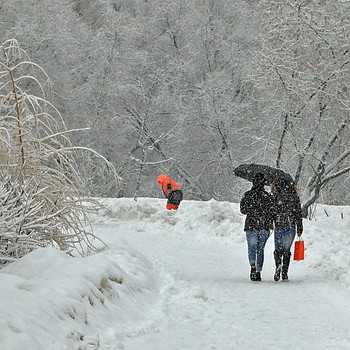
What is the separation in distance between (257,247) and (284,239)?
1.54 ft

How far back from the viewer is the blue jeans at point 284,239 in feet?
30.3

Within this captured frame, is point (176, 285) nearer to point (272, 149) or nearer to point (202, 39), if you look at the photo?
point (272, 149)

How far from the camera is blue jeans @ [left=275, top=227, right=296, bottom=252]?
924 centimetres

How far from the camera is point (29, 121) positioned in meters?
7.18

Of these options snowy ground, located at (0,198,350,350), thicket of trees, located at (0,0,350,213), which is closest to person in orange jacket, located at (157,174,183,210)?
snowy ground, located at (0,198,350,350)

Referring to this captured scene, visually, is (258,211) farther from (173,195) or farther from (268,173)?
(173,195)

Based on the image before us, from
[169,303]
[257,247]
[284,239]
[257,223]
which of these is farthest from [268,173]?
[169,303]

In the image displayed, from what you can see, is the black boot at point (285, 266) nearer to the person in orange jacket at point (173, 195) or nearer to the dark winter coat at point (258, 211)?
the dark winter coat at point (258, 211)

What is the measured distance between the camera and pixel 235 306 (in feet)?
21.4

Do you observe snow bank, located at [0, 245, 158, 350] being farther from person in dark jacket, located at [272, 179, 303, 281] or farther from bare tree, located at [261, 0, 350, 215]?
bare tree, located at [261, 0, 350, 215]

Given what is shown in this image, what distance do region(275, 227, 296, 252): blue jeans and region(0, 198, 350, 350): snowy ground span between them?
1.94ft

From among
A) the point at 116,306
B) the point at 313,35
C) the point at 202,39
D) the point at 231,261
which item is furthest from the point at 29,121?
the point at 202,39

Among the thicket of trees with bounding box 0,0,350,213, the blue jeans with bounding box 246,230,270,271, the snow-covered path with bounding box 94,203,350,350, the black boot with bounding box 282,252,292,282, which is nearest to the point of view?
the snow-covered path with bounding box 94,203,350,350

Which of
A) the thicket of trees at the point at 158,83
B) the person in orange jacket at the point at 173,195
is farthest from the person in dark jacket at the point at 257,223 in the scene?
the thicket of trees at the point at 158,83
